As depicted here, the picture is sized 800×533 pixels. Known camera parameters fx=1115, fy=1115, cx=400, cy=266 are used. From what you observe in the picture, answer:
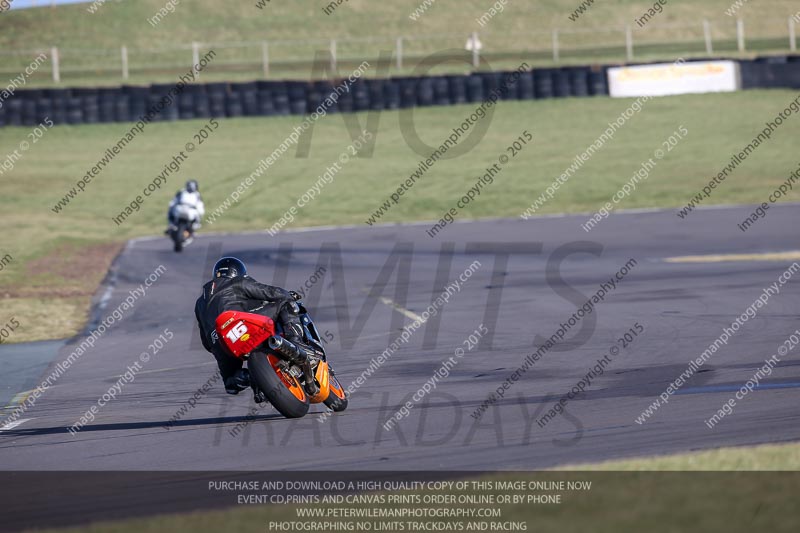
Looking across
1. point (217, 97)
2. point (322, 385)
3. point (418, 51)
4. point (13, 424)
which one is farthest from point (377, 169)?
point (322, 385)

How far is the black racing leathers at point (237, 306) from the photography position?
8.69m

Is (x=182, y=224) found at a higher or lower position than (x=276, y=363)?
lower

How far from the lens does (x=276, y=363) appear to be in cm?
A: 846

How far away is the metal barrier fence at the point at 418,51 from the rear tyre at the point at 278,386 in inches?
1285

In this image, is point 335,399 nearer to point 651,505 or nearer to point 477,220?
point 651,505

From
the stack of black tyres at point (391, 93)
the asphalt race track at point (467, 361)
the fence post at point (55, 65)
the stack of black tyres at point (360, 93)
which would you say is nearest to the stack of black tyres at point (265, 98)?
the stack of black tyres at point (360, 93)

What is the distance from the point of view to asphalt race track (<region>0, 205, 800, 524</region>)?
288 inches

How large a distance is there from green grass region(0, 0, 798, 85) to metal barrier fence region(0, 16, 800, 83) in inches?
3.2

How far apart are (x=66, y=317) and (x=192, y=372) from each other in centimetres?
608

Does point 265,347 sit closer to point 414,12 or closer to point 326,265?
point 326,265

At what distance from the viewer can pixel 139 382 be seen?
11.3 metres

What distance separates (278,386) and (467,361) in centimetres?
307

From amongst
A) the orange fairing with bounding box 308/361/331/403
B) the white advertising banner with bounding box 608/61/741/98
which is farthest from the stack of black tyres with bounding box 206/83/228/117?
the orange fairing with bounding box 308/361/331/403

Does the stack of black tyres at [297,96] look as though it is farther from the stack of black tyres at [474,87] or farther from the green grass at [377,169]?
the stack of black tyres at [474,87]
